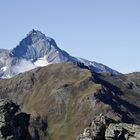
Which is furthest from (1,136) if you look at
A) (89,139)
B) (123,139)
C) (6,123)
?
(123,139)

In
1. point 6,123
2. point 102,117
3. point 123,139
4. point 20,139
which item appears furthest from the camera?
point 20,139

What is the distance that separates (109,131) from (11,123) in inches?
646

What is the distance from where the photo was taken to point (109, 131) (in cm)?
5938

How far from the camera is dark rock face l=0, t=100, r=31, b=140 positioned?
2638 inches

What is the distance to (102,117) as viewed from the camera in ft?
208

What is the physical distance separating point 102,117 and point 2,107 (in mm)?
15218

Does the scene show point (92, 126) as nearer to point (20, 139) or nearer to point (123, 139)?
point (123, 139)

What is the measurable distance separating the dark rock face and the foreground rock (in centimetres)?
1164

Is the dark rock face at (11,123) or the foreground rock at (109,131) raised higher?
the dark rock face at (11,123)

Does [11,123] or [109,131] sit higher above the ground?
[11,123]

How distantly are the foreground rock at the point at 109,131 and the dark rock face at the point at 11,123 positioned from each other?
11.6 m

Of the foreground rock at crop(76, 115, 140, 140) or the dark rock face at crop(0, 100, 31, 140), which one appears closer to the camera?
the foreground rock at crop(76, 115, 140, 140)

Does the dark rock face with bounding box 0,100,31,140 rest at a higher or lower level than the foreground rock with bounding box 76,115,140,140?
higher

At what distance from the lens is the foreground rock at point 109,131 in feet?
192
